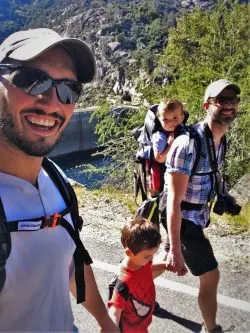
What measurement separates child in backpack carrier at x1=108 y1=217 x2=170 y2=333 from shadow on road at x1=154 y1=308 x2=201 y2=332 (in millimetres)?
554

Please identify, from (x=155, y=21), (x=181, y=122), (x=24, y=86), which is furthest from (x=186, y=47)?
(x=155, y=21)

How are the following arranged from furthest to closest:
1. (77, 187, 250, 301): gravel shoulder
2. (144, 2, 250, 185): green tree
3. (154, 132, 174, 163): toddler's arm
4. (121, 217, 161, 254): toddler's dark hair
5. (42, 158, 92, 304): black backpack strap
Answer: (144, 2, 250, 185): green tree, (77, 187, 250, 301): gravel shoulder, (154, 132, 174, 163): toddler's arm, (121, 217, 161, 254): toddler's dark hair, (42, 158, 92, 304): black backpack strap

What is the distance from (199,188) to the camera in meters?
2.15

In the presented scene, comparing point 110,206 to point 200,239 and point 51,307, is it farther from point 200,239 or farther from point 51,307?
point 51,307

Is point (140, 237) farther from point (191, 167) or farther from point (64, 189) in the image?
point (64, 189)

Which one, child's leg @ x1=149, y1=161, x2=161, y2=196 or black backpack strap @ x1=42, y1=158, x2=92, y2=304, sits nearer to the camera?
black backpack strap @ x1=42, y1=158, x2=92, y2=304

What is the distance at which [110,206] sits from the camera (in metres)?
4.57

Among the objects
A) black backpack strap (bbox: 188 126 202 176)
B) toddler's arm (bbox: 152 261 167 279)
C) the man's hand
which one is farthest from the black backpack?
toddler's arm (bbox: 152 261 167 279)

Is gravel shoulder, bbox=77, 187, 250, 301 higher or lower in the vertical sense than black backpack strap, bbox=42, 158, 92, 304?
lower

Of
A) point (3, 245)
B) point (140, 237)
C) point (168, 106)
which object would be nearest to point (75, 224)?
point (3, 245)

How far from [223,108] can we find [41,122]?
1285 mm

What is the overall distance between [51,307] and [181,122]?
200 centimetres

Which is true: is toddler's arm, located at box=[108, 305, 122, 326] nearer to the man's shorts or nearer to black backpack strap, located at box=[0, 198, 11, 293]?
the man's shorts

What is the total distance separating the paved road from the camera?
249 centimetres
